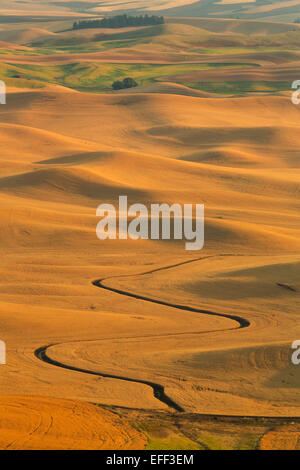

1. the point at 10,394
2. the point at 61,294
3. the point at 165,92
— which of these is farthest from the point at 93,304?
the point at 165,92

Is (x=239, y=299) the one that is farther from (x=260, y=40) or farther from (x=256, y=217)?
(x=260, y=40)

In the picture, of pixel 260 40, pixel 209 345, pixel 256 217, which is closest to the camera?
pixel 209 345

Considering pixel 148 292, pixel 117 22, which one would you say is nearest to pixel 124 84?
pixel 148 292

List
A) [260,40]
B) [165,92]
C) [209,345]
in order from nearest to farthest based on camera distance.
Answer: [209,345], [165,92], [260,40]

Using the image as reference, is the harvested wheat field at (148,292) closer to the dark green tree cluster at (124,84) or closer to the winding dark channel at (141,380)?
the winding dark channel at (141,380)

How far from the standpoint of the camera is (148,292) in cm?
2178

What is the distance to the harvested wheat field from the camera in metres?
12.8

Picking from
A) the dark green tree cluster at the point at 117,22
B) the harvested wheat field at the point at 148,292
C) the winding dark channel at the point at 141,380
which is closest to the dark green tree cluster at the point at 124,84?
the harvested wheat field at the point at 148,292

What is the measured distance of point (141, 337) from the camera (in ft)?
57.7

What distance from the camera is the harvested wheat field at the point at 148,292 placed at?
12805 millimetres

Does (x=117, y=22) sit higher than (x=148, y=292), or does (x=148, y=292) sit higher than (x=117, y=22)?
(x=117, y=22)

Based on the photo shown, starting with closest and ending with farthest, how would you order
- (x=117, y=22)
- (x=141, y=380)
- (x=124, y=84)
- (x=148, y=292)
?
(x=141, y=380)
(x=148, y=292)
(x=124, y=84)
(x=117, y=22)

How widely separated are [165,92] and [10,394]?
6533 centimetres

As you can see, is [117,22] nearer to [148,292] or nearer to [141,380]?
[148,292]
